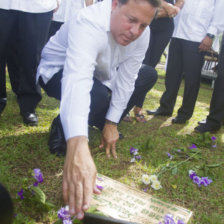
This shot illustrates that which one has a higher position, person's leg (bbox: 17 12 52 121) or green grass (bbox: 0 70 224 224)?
person's leg (bbox: 17 12 52 121)

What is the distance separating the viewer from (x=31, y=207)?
1.44 m

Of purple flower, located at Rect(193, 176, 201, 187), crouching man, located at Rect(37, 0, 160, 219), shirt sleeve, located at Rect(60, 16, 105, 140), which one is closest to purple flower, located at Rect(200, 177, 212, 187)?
purple flower, located at Rect(193, 176, 201, 187)

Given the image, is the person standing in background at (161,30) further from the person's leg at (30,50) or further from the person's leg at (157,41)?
the person's leg at (30,50)

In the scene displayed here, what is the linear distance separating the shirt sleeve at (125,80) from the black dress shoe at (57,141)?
392 millimetres

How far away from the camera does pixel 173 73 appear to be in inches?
135

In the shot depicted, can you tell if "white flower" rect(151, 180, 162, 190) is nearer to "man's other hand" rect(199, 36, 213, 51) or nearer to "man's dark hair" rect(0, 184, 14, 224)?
"man's dark hair" rect(0, 184, 14, 224)

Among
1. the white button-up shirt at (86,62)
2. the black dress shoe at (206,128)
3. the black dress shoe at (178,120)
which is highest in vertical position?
the white button-up shirt at (86,62)

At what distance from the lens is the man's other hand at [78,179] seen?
931 millimetres

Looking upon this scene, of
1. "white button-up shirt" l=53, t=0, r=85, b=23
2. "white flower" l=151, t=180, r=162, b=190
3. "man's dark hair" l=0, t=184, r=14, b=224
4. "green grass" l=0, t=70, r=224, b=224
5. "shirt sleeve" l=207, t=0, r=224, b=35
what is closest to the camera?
"man's dark hair" l=0, t=184, r=14, b=224

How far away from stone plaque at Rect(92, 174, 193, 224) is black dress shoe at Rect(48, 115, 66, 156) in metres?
0.45

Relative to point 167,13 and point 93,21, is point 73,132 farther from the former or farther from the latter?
point 167,13

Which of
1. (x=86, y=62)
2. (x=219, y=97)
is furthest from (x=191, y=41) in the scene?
(x=86, y=62)

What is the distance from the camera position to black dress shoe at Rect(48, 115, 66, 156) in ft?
6.81

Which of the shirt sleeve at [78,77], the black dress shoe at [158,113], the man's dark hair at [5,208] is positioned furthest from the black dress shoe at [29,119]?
the man's dark hair at [5,208]
